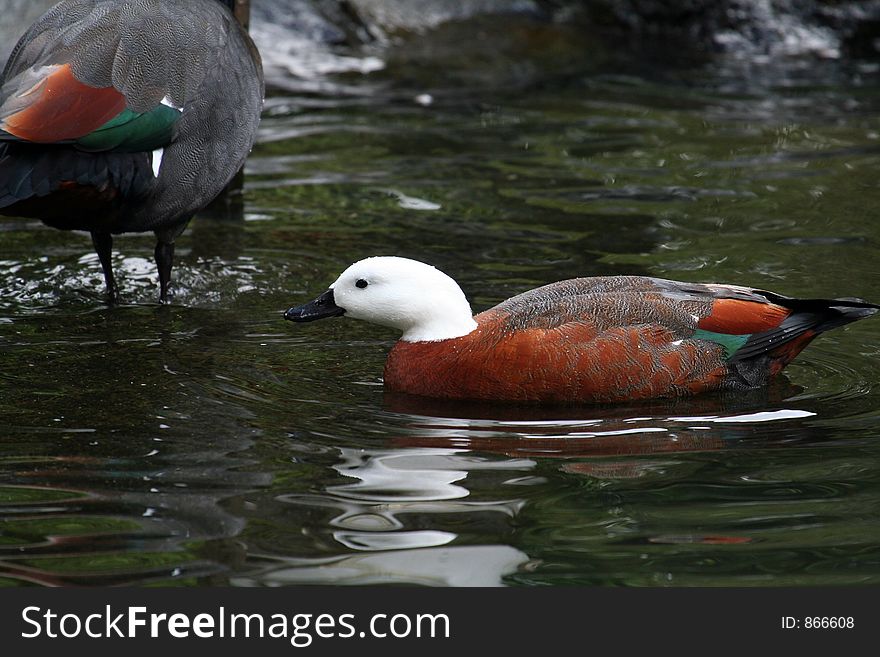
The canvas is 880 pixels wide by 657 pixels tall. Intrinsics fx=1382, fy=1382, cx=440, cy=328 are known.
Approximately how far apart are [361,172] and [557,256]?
97.3 inches

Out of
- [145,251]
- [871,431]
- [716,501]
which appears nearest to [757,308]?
[871,431]

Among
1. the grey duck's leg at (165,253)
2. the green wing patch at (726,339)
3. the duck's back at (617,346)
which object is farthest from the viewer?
the grey duck's leg at (165,253)

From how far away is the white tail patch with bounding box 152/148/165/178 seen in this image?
6520 millimetres

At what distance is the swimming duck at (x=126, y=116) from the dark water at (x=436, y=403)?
610 mm

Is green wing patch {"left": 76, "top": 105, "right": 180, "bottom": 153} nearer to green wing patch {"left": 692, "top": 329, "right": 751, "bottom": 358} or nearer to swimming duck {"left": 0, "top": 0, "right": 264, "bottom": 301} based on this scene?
swimming duck {"left": 0, "top": 0, "right": 264, "bottom": 301}

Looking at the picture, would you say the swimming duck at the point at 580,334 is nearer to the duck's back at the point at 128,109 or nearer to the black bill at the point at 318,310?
the black bill at the point at 318,310

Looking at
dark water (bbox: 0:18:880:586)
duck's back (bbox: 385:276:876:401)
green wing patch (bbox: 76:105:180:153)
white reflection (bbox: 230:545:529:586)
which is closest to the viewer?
white reflection (bbox: 230:545:529:586)

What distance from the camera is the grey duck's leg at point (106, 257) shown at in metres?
7.21

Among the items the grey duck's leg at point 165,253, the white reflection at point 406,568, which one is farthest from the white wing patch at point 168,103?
the white reflection at point 406,568

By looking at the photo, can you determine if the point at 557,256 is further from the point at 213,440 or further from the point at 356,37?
the point at 356,37

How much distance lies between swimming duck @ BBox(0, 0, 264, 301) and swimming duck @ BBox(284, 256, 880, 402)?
3.67ft

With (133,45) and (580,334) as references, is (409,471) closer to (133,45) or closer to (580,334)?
(580,334)

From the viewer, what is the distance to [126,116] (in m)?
6.27

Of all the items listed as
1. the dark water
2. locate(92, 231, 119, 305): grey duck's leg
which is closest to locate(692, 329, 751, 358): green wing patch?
the dark water
